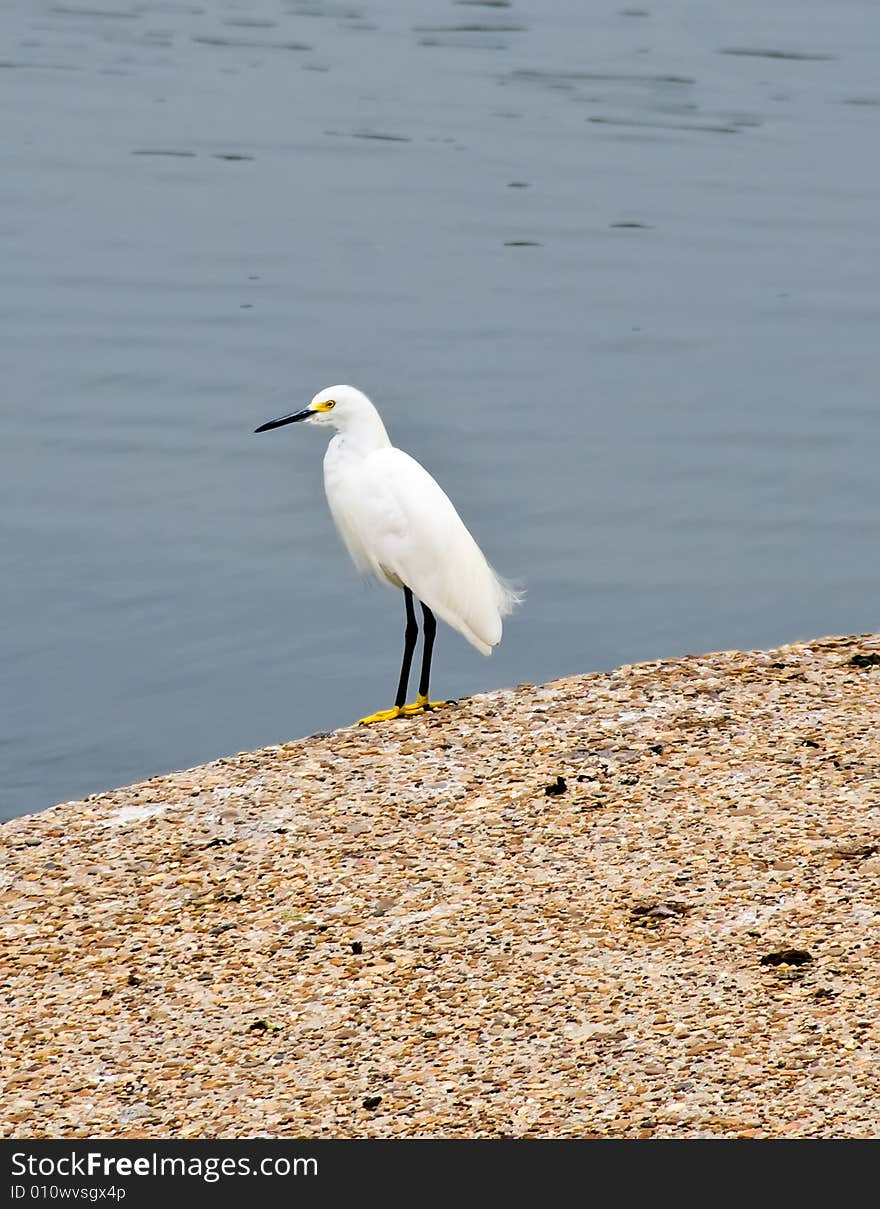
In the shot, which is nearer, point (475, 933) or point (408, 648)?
point (475, 933)

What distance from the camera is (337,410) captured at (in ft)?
25.4

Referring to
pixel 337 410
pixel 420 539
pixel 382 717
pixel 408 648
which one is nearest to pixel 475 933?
pixel 382 717

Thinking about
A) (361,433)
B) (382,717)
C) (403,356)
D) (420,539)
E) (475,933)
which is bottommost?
(403,356)

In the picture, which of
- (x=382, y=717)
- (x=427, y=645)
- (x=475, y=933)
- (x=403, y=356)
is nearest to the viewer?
(x=475, y=933)

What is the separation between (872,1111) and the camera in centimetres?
454

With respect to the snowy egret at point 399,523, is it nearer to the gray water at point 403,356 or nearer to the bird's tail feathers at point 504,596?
the bird's tail feathers at point 504,596

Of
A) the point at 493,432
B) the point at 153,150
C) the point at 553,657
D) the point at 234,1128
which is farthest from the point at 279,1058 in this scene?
the point at 153,150

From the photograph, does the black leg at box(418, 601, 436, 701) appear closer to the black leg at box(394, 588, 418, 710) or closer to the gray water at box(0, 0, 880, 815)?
the black leg at box(394, 588, 418, 710)

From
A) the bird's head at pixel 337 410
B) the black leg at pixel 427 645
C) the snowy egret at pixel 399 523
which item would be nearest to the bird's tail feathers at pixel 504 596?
the snowy egret at pixel 399 523

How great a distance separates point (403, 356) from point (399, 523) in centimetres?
670

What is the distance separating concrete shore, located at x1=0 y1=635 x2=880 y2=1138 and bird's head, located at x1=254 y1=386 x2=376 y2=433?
1295mm

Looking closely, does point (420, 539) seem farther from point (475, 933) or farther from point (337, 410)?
point (475, 933)

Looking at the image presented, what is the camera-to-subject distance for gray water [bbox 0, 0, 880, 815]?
10141 millimetres

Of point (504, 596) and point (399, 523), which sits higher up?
point (399, 523)
